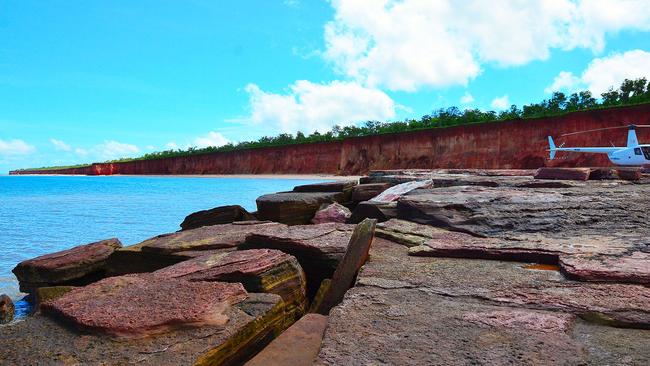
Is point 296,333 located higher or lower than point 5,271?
higher

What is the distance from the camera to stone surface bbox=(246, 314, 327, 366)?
1.69 metres

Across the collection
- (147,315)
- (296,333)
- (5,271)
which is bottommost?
(5,271)

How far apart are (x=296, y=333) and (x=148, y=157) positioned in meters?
69.0

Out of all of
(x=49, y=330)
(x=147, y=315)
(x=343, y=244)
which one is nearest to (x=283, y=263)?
(x=343, y=244)

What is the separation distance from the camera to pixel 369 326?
1718 millimetres

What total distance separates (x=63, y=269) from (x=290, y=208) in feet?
8.32

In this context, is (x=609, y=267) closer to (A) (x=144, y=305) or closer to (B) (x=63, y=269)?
(A) (x=144, y=305)

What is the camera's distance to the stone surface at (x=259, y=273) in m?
2.49

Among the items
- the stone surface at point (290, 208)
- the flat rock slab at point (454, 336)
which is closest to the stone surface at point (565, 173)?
the stone surface at point (290, 208)

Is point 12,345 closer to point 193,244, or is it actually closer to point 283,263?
point 283,263

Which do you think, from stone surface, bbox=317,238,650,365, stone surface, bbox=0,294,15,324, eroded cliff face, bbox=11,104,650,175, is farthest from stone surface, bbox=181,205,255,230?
eroded cliff face, bbox=11,104,650,175

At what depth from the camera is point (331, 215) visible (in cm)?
522

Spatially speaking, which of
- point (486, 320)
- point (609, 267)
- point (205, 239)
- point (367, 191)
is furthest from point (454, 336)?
point (367, 191)

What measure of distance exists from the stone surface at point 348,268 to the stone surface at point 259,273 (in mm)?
192
